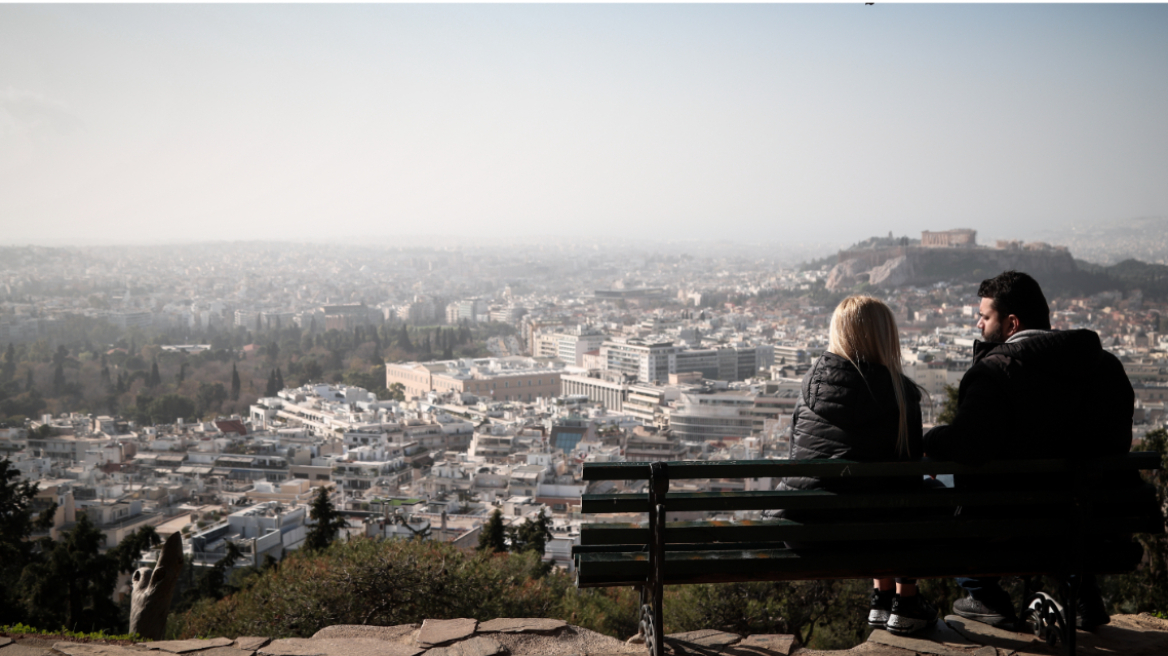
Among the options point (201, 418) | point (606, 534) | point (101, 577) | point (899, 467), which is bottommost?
point (201, 418)

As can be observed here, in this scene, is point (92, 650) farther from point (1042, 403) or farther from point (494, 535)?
point (494, 535)

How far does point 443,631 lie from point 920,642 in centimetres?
96

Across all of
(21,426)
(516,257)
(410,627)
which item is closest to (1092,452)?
(410,627)

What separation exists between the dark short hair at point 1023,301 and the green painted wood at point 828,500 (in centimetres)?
31

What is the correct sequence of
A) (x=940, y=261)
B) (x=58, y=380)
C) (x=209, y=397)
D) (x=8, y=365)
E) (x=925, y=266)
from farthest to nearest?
(x=925, y=266) < (x=940, y=261) < (x=209, y=397) < (x=8, y=365) < (x=58, y=380)

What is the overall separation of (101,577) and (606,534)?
601cm

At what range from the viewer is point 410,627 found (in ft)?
6.35

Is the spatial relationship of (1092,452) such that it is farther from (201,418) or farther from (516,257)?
(516,257)

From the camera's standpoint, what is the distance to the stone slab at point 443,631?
5.94 ft

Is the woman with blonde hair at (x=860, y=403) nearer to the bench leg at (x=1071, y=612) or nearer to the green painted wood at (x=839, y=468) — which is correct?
the green painted wood at (x=839, y=468)

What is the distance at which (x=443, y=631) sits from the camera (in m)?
1.86

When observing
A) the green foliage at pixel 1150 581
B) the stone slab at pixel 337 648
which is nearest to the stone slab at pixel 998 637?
the stone slab at pixel 337 648

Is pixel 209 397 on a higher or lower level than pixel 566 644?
lower

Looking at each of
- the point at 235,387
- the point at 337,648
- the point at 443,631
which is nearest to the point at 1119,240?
the point at 235,387
